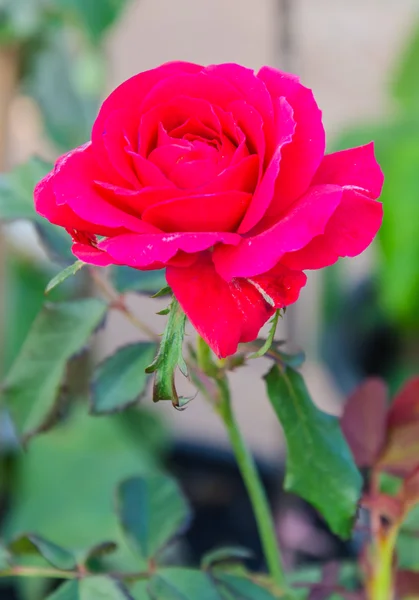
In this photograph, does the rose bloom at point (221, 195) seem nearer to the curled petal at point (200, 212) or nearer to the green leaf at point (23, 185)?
the curled petal at point (200, 212)

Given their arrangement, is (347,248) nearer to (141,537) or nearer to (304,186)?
(304,186)

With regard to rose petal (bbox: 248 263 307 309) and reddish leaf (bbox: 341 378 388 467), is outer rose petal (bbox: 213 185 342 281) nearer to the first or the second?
rose petal (bbox: 248 263 307 309)

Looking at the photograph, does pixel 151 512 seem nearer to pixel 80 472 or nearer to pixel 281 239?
pixel 281 239

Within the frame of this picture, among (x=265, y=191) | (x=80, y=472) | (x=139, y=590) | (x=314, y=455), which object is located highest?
(x=265, y=191)

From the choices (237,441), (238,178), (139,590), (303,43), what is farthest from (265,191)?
(303,43)

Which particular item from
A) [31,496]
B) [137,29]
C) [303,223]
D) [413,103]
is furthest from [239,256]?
[137,29]

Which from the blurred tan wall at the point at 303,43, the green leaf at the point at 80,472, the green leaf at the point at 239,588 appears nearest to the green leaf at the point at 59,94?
the green leaf at the point at 80,472
